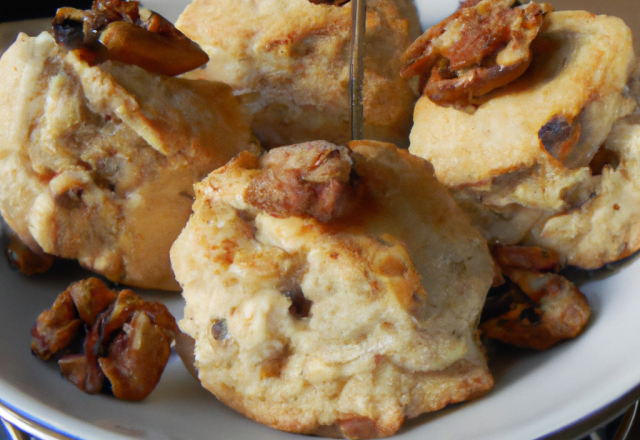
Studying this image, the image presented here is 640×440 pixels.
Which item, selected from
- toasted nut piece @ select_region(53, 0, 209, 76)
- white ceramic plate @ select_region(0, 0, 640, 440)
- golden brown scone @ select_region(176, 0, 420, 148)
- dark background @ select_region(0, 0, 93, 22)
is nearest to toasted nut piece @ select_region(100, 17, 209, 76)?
toasted nut piece @ select_region(53, 0, 209, 76)

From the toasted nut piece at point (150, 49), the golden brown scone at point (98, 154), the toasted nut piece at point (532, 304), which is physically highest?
the toasted nut piece at point (150, 49)

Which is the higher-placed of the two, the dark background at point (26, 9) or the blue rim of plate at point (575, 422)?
the dark background at point (26, 9)

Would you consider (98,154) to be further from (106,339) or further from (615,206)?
(615,206)

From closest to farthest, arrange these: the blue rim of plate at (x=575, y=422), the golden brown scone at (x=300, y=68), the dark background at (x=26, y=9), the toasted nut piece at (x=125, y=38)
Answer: the blue rim of plate at (x=575, y=422)
the toasted nut piece at (x=125, y=38)
the golden brown scone at (x=300, y=68)
the dark background at (x=26, y=9)

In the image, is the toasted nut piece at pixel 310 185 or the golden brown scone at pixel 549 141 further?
the golden brown scone at pixel 549 141

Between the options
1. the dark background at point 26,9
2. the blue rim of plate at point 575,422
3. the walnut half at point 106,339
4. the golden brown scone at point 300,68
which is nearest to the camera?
the blue rim of plate at point 575,422

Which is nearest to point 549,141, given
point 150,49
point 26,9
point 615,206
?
point 615,206

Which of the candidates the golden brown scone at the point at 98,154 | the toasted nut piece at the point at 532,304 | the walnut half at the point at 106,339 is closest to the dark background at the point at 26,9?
the golden brown scone at the point at 98,154

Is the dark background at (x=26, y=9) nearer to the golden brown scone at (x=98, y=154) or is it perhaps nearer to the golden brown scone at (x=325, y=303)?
the golden brown scone at (x=98, y=154)
